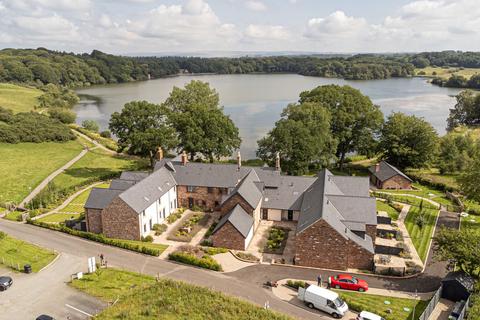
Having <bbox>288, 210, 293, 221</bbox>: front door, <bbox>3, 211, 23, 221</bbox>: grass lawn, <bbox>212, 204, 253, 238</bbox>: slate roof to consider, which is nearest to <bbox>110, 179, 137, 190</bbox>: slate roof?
<bbox>3, 211, 23, 221</bbox>: grass lawn

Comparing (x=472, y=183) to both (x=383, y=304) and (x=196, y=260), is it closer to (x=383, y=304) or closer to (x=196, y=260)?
(x=383, y=304)

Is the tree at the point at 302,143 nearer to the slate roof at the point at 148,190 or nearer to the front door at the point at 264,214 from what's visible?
the front door at the point at 264,214

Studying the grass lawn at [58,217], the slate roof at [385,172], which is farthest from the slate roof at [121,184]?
the slate roof at [385,172]

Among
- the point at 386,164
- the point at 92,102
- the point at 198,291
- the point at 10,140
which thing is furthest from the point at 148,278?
the point at 92,102

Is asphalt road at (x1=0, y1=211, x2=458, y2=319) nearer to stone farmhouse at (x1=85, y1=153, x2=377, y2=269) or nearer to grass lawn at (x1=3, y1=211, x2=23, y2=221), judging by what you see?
stone farmhouse at (x1=85, y1=153, x2=377, y2=269)

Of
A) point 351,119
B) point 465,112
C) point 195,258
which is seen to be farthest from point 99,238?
point 465,112

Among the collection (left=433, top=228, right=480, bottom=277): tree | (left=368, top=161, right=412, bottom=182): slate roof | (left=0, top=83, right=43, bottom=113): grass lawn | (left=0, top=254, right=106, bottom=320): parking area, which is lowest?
(left=0, top=254, right=106, bottom=320): parking area

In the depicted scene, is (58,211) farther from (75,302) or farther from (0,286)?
(75,302)
